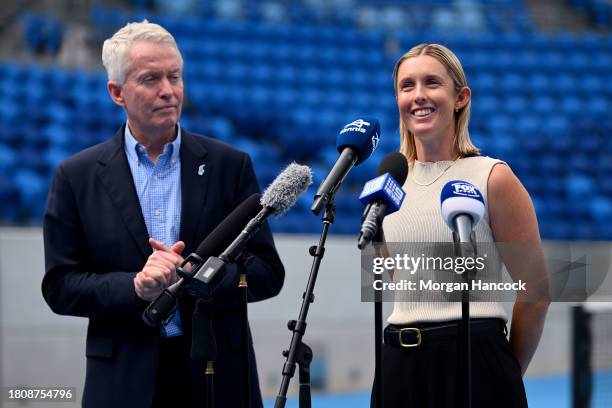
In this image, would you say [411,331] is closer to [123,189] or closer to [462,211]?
[462,211]

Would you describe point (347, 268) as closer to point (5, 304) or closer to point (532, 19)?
point (5, 304)

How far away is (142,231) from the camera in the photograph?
2715 millimetres

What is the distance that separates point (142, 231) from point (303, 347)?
75 cm

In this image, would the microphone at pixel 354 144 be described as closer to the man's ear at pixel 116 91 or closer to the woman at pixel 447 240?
the woman at pixel 447 240

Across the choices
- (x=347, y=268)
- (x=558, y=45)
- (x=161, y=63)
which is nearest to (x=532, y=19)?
(x=558, y=45)

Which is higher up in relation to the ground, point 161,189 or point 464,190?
point 161,189

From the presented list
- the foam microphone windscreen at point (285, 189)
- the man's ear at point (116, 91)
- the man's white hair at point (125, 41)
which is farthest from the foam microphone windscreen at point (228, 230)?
the man's ear at point (116, 91)

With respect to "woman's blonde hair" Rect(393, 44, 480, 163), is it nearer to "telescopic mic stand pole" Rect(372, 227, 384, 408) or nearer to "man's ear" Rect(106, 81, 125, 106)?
"telescopic mic stand pole" Rect(372, 227, 384, 408)

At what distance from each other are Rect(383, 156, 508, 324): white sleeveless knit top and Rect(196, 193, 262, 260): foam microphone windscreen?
42 cm

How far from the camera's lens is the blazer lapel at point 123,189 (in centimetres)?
271

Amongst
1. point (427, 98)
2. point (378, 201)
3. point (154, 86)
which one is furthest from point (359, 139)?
point (154, 86)

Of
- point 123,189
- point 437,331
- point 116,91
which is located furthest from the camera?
point 116,91

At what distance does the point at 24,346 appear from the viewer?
6047mm

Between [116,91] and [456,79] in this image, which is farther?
[116,91]
